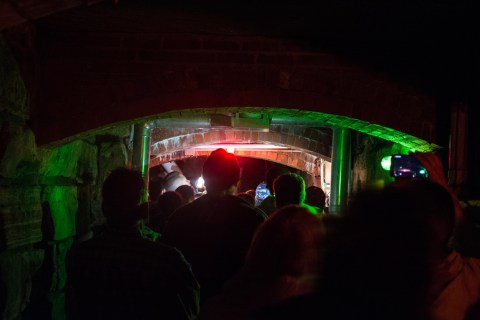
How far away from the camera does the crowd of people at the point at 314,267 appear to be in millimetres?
1478

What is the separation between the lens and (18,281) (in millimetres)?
4238

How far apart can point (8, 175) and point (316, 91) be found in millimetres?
2845

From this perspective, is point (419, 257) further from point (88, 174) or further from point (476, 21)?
point (88, 174)

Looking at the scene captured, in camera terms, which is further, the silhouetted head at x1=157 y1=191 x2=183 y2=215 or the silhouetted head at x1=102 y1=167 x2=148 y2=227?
the silhouetted head at x1=157 y1=191 x2=183 y2=215

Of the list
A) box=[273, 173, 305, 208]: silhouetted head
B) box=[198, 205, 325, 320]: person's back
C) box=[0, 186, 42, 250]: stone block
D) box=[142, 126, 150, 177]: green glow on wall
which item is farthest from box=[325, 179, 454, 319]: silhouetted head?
box=[142, 126, 150, 177]: green glow on wall

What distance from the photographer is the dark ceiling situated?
13.1 ft

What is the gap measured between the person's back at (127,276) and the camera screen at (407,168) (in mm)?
2269

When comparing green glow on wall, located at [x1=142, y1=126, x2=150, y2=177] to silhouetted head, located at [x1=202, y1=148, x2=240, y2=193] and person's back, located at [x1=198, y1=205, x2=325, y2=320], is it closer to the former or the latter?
silhouetted head, located at [x1=202, y1=148, x2=240, y2=193]

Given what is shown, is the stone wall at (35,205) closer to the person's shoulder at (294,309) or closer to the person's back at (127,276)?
the person's back at (127,276)

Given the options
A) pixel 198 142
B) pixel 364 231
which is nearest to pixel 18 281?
pixel 364 231

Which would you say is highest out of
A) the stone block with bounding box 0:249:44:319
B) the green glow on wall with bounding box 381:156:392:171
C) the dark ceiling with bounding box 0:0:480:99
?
the dark ceiling with bounding box 0:0:480:99

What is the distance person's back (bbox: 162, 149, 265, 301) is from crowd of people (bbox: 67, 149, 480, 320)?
0.80 meters

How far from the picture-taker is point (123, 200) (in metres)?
2.59

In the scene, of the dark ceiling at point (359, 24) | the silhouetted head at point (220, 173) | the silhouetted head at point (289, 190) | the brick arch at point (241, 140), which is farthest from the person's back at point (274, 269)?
the brick arch at point (241, 140)
